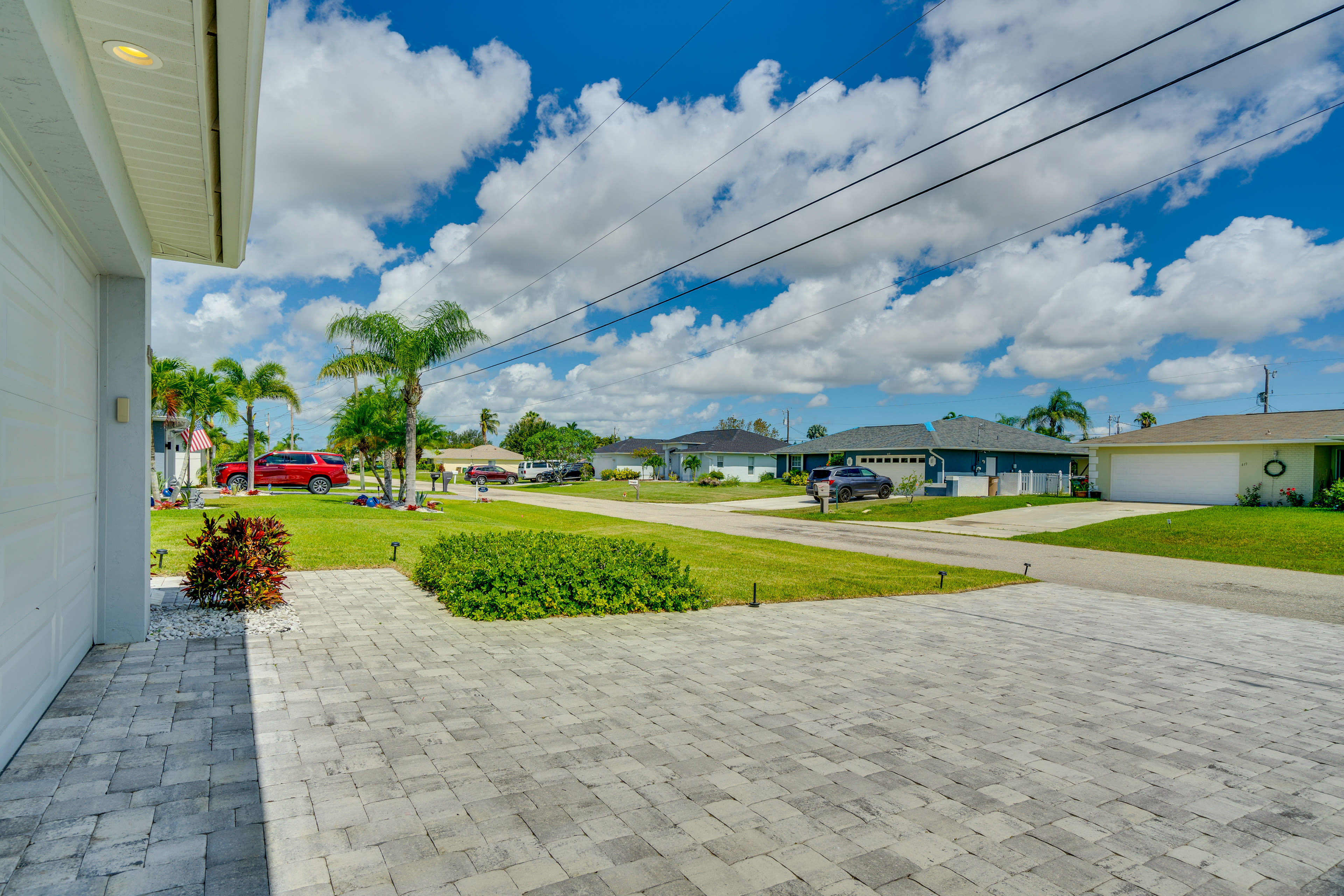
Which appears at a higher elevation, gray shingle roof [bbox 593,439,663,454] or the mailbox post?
gray shingle roof [bbox 593,439,663,454]

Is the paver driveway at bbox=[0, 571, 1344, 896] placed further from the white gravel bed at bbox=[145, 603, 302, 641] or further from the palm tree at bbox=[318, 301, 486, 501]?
the palm tree at bbox=[318, 301, 486, 501]

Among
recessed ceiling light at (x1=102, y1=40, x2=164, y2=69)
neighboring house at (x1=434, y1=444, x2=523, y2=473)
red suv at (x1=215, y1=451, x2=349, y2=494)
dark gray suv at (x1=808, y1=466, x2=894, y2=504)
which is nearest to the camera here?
recessed ceiling light at (x1=102, y1=40, x2=164, y2=69)

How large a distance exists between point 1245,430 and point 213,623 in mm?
36604

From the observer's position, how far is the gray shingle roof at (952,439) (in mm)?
36719

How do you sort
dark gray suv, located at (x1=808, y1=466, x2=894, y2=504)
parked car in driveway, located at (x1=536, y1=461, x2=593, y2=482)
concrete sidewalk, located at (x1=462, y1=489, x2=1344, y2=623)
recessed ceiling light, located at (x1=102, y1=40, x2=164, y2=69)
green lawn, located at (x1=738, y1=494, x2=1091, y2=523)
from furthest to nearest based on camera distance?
parked car in driveway, located at (x1=536, y1=461, x2=593, y2=482)
dark gray suv, located at (x1=808, y1=466, x2=894, y2=504)
green lawn, located at (x1=738, y1=494, x2=1091, y2=523)
concrete sidewalk, located at (x1=462, y1=489, x2=1344, y2=623)
recessed ceiling light, located at (x1=102, y1=40, x2=164, y2=69)

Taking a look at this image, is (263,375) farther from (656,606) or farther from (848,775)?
(848,775)

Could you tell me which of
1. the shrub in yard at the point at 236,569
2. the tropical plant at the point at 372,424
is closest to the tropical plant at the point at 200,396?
A: the tropical plant at the point at 372,424

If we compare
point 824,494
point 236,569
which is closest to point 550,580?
point 236,569


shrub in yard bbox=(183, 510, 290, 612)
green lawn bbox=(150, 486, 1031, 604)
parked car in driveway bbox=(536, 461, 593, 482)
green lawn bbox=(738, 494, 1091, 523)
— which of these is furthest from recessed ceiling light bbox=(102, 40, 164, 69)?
parked car in driveway bbox=(536, 461, 593, 482)

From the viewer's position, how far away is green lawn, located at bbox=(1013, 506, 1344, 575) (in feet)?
49.9

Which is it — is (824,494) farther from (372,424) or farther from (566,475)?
(566,475)

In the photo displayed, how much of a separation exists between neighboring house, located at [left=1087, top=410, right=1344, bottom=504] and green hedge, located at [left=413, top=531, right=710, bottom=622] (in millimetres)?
28760

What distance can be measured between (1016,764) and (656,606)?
4.89 m

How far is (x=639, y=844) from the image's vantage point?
3100mm
